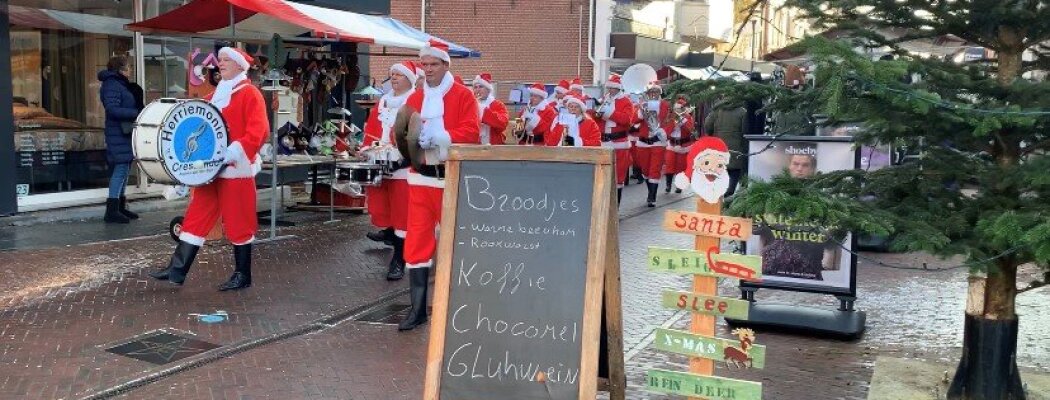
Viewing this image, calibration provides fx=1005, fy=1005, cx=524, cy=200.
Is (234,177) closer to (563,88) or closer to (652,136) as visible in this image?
(563,88)

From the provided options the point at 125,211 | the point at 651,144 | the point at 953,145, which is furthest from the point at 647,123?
the point at 953,145

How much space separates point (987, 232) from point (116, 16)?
1160 centimetres

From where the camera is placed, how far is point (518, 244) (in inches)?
177

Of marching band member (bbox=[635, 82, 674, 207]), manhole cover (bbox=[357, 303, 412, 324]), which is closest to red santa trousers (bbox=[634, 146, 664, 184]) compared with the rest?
marching band member (bbox=[635, 82, 674, 207])

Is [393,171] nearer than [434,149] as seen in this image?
No

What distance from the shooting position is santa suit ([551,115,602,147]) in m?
12.3

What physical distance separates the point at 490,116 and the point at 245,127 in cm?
190

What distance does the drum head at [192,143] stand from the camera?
23.9 feet

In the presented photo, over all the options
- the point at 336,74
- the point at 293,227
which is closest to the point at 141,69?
the point at 336,74

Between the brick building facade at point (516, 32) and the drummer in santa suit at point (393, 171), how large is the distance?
63.9 ft

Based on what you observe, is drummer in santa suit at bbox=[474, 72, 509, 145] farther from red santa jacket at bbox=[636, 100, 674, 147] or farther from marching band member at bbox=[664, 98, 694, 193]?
marching band member at bbox=[664, 98, 694, 193]

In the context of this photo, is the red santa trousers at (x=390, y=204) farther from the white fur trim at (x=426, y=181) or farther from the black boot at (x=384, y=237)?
the white fur trim at (x=426, y=181)

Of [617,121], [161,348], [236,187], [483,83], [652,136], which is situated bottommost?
[161,348]

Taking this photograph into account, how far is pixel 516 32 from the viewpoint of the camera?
28969mm
